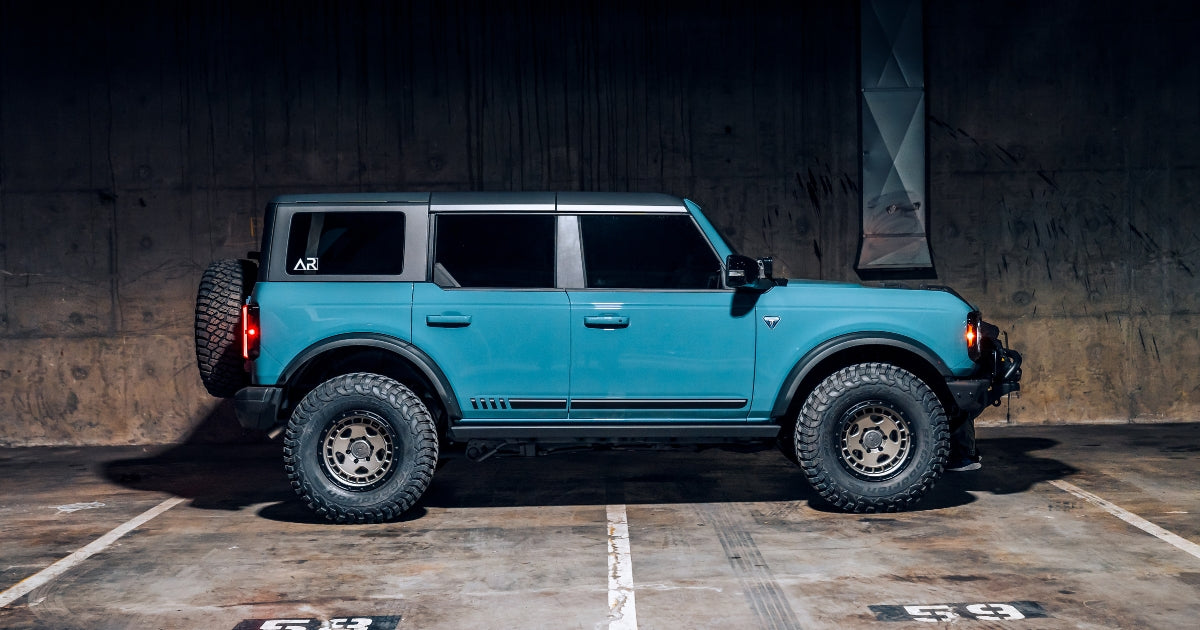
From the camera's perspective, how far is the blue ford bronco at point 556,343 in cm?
751

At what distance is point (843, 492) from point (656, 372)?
1.41 metres

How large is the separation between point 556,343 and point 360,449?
141 cm

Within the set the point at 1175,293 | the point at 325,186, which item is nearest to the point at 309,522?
the point at 325,186

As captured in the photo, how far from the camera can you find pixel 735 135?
11.6 m

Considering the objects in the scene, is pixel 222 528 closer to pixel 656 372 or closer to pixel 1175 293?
pixel 656 372

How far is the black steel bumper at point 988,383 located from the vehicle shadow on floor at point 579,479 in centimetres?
73

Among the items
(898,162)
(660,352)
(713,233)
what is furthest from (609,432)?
(898,162)

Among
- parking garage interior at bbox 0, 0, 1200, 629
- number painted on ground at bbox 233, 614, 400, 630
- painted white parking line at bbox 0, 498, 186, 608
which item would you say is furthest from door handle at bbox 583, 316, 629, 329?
parking garage interior at bbox 0, 0, 1200, 629

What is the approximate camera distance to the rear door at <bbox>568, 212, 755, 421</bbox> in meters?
7.57

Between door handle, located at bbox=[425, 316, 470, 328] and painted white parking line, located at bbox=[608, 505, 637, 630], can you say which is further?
door handle, located at bbox=[425, 316, 470, 328]

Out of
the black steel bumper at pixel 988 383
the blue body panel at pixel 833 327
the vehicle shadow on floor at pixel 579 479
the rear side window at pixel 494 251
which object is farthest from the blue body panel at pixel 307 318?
the black steel bumper at pixel 988 383

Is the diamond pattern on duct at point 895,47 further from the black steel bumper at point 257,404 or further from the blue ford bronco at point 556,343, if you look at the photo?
the black steel bumper at point 257,404

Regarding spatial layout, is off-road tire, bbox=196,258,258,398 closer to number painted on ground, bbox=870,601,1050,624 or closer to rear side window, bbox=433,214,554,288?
rear side window, bbox=433,214,554,288

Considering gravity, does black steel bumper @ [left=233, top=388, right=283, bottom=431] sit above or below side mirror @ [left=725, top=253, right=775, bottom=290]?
below
